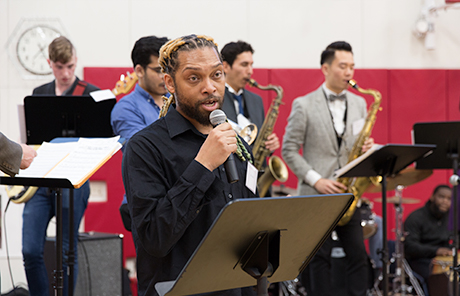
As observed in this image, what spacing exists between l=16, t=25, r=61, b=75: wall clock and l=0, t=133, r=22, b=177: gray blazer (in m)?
4.35

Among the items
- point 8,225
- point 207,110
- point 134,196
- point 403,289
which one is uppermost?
point 207,110

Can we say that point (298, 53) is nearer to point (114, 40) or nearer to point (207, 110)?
point (114, 40)

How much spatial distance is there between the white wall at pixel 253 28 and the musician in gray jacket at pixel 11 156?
4290 mm

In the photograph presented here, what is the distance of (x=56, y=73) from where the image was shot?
147 inches

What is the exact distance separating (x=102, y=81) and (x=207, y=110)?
180 inches

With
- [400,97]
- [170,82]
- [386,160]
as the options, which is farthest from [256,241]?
[400,97]

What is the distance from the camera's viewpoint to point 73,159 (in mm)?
2512

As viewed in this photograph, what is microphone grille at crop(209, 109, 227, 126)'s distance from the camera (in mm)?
1821

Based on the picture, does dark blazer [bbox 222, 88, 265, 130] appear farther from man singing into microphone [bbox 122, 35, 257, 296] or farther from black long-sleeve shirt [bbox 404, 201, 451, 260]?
black long-sleeve shirt [bbox 404, 201, 451, 260]

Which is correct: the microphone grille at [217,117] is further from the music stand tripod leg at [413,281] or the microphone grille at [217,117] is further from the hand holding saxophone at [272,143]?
the music stand tripod leg at [413,281]

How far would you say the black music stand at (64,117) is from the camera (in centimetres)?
308

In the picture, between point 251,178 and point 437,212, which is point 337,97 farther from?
point 251,178

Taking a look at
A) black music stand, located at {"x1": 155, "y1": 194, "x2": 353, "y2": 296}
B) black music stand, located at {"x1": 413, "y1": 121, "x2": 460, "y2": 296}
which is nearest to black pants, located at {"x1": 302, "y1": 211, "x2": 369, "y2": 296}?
black music stand, located at {"x1": 413, "y1": 121, "x2": 460, "y2": 296}

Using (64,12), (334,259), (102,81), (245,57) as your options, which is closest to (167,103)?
(245,57)
